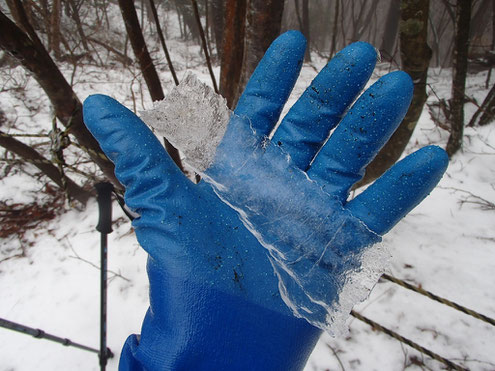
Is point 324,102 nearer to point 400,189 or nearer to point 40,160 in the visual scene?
point 400,189

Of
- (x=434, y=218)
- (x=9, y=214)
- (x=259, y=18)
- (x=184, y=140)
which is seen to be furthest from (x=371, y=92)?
(x=9, y=214)

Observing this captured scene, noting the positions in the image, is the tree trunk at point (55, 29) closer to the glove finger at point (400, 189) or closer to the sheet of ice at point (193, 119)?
the sheet of ice at point (193, 119)

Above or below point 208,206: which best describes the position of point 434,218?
below

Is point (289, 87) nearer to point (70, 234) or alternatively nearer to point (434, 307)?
point (434, 307)

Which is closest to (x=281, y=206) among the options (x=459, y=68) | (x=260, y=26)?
(x=260, y=26)

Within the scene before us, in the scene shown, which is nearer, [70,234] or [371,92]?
[371,92]

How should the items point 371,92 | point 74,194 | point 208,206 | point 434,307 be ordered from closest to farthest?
point 371,92, point 208,206, point 434,307, point 74,194

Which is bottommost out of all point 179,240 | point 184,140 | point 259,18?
point 179,240
